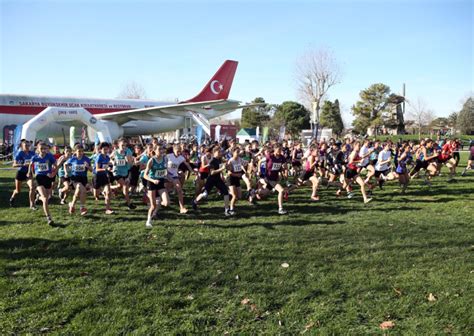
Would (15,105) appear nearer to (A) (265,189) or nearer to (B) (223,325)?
(A) (265,189)

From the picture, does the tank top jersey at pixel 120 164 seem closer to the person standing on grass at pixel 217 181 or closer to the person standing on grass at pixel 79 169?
the person standing on grass at pixel 79 169

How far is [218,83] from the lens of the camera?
30641 millimetres

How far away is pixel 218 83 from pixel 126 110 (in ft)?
25.7

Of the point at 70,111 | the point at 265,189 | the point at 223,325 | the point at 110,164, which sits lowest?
the point at 223,325

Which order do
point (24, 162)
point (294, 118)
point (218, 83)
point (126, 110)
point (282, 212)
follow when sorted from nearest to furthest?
point (282, 212), point (24, 162), point (126, 110), point (218, 83), point (294, 118)

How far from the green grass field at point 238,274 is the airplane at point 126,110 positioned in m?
14.2

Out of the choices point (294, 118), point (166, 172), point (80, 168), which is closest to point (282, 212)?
point (166, 172)

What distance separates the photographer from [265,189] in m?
10.7

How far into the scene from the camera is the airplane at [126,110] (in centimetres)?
2395


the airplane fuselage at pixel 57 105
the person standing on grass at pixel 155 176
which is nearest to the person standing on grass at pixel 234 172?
the person standing on grass at pixel 155 176

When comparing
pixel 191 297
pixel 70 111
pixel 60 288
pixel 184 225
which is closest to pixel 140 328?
pixel 191 297

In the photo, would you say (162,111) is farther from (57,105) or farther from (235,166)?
(235,166)

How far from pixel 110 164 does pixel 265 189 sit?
4.31m

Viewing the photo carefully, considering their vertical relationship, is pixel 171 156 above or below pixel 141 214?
above
